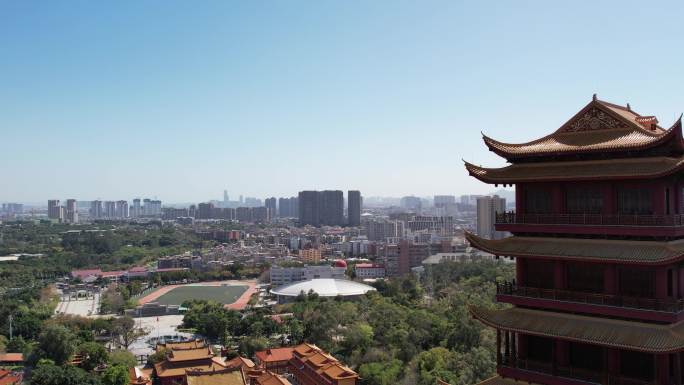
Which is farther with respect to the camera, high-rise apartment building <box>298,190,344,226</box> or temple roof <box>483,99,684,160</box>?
high-rise apartment building <box>298,190,344,226</box>

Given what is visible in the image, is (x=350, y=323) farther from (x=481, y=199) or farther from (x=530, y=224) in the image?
(x=481, y=199)

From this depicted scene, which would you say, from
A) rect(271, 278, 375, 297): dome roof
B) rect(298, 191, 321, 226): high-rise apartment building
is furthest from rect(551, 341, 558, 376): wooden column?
rect(298, 191, 321, 226): high-rise apartment building

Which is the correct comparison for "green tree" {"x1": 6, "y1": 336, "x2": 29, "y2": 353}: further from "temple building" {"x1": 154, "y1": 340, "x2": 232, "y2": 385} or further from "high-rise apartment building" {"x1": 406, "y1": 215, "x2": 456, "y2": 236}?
"high-rise apartment building" {"x1": 406, "y1": 215, "x2": 456, "y2": 236}

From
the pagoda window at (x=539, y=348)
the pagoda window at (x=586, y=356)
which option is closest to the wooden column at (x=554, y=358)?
the pagoda window at (x=539, y=348)

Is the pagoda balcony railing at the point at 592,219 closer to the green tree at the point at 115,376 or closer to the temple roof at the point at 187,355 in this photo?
the green tree at the point at 115,376

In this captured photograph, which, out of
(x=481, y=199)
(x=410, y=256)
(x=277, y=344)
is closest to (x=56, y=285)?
(x=410, y=256)

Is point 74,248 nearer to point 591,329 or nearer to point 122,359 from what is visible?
point 122,359
